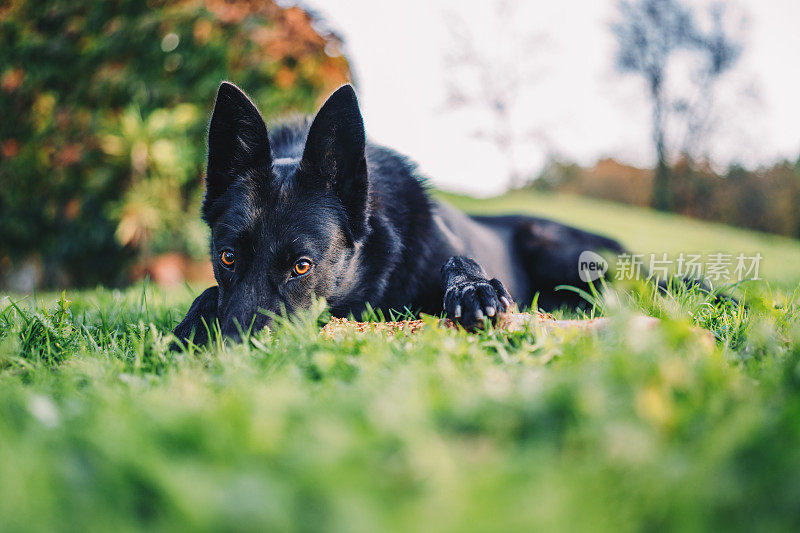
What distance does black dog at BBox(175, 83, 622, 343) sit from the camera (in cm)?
211

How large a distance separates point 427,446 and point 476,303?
107 centimetres

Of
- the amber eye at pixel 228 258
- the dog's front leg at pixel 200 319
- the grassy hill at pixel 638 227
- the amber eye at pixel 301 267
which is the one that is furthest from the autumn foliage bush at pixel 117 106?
the grassy hill at pixel 638 227

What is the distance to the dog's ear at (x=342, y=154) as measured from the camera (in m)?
2.36

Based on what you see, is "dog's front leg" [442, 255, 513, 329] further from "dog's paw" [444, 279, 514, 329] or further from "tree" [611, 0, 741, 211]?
"tree" [611, 0, 741, 211]

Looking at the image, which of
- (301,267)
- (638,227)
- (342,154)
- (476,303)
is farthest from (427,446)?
(638,227)

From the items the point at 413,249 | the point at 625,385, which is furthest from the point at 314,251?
the point at 625,385

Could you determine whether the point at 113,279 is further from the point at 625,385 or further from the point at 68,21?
the point at 625,385

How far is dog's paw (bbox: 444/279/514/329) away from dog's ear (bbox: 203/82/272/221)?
3.84ft

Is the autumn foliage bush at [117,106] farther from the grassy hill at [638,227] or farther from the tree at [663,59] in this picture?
the tree at [663,59]

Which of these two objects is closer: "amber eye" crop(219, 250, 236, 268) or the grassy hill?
"amber eye" crop(219, 250, 236, 268)

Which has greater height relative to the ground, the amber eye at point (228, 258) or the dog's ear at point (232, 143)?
the dog's ear at point (232, 143)

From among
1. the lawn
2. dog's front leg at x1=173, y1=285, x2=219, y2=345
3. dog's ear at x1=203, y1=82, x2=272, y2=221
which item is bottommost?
dog's front leg at x1=173, y1=285, x2=219, y2=345

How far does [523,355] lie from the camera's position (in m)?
1.43

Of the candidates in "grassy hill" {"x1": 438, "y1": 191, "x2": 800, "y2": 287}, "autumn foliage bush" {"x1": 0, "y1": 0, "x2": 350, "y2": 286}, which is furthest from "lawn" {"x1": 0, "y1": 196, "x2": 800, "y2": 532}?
"grassy hill" {"x1": 438, "y1": 191, "x2": 800, "y2": 287}
